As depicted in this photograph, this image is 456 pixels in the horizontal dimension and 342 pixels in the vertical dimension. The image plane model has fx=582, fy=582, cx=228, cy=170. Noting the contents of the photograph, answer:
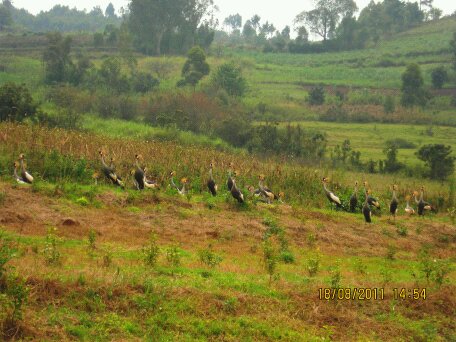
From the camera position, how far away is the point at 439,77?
49.2 metres

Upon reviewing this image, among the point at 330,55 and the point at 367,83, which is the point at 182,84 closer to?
the point at 367,83

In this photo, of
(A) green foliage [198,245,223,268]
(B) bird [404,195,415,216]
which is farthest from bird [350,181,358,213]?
(A) green foliage [198,245,223,268]

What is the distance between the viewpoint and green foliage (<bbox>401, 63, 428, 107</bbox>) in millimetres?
45906

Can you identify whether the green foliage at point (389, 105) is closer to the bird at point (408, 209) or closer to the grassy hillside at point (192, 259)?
the bird at point (408, 209)

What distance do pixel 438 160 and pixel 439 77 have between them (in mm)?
24137

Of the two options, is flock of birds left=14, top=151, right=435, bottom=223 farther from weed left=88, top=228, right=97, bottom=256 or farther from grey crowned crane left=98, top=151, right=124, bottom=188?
weed left=88, top=228, right=97, bottom=256

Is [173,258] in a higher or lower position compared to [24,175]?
lower

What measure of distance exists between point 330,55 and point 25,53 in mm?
33387

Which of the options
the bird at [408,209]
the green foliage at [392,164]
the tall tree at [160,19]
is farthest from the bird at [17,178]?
the tall tree at [160,19]

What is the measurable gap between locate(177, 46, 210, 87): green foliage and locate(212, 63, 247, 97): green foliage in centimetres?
112

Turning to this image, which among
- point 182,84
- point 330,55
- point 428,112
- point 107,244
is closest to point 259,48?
point 330,55

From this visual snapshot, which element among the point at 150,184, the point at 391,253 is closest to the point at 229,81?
the point at 150,184

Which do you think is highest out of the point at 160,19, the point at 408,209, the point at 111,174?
the point at 160,19

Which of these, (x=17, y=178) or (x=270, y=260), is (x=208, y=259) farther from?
(x=17, y=178)
